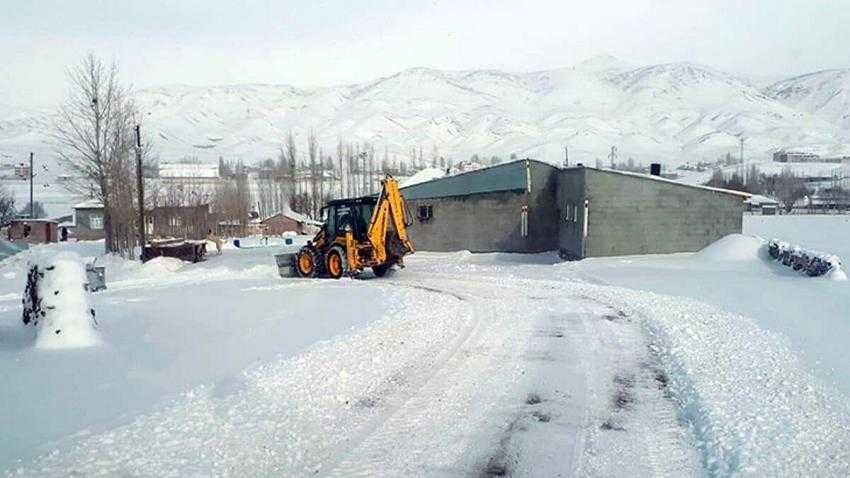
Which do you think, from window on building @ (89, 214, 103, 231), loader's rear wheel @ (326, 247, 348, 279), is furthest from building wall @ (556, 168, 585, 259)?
window on building @ (89, 214, 103, 231)

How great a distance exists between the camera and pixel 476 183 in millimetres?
35062

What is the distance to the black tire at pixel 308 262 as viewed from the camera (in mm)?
23781

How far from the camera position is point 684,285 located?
63.1 feet

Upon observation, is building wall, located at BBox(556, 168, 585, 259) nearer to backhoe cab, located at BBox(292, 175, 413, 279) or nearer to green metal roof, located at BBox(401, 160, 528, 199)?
green metal roof, located at BBox(401, 160, 528, 199)

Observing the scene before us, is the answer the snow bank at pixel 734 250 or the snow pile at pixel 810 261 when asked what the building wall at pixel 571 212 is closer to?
the snow bank at pixel 734 250

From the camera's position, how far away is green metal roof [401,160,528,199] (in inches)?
1303

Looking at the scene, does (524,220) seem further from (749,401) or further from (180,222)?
(180,222)

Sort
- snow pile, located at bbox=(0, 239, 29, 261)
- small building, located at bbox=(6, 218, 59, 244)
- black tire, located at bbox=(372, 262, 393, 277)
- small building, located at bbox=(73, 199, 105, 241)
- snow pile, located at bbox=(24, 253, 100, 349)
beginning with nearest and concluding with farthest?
snow pile, located at bbox=(24, 253, 100, 349), snow pile, located at bbox=(0, 239, 29, 261), black tire, located at bbox=(372, 262, 393, 277), small building, located at bbox=(6, 218, 59, 244), small building, located at bbox=(73, 199, 105, 241)

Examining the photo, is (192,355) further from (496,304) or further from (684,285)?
(684,285)

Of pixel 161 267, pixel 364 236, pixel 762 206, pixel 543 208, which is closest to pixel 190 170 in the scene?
pixel 762 206

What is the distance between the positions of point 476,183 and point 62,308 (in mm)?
27026

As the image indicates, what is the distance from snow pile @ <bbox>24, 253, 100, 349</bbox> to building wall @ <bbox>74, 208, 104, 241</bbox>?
→ 77.5 metres

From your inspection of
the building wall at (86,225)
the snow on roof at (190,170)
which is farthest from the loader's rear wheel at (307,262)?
the snow on roof at (190,170)

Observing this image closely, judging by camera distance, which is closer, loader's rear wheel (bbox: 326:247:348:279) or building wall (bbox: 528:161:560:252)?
loader's rear wheel (bbox: 326:247:348:279)
